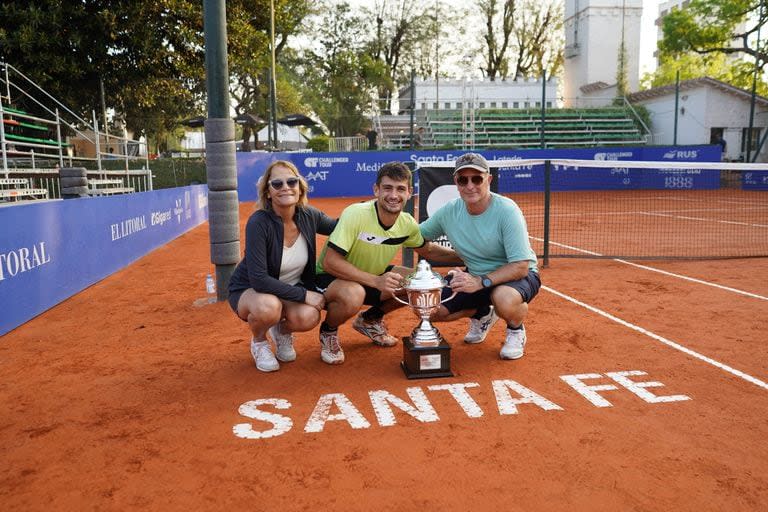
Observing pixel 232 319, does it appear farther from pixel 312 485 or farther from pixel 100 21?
pixel 100 21

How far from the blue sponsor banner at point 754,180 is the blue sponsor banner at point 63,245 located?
77.1 feet

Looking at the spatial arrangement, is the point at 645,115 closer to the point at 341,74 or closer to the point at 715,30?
the point at 715,30

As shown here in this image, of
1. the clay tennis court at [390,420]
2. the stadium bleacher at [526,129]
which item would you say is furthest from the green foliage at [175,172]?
the clay tennis court at [390,420]

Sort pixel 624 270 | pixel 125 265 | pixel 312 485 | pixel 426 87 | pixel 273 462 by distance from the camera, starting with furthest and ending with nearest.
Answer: pixel 426 87 → pixel 125 265 → pixel 624 270 → pixel 273 462 → pixel 312 485

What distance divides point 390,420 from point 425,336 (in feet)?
2.85

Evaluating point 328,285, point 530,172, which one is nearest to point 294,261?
point 328,285

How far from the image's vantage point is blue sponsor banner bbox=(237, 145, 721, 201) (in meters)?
25.2

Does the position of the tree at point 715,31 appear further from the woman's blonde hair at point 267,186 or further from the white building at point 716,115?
the woman's blonde hair at point 267,186

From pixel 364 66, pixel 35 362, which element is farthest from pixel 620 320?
pixel 364 66

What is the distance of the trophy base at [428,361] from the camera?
173 inches

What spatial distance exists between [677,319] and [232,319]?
15.1ft

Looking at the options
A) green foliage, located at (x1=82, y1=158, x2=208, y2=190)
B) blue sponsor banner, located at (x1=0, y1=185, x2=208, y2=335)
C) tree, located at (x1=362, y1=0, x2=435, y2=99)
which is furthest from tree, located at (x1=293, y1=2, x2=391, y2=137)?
blue sponsor banner, located at (x1=0, y1=185, x2=208, y2=335)

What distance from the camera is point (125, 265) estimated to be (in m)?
9.97

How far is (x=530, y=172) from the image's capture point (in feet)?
85.9
